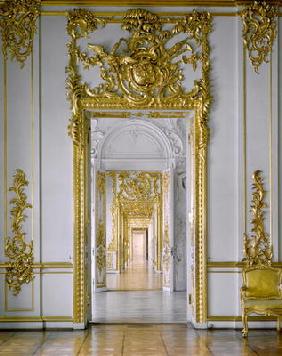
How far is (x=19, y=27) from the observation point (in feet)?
A: 26.3

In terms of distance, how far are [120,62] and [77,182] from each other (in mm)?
1543

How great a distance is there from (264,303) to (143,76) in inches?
119

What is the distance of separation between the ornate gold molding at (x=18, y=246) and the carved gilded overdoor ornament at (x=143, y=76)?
0.62 metres

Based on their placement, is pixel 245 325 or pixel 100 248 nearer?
pixel 245 325

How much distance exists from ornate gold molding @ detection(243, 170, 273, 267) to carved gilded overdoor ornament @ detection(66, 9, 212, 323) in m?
0.54

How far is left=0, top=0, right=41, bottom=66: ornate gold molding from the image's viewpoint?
7.98 m

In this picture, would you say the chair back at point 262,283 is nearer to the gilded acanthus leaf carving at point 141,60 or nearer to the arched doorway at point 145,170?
the gilded acanthus leaf carving at point 141,60

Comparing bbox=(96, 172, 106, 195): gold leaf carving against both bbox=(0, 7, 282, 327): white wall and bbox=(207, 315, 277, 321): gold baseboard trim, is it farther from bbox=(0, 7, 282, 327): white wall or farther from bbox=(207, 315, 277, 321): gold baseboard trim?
bbox=(207, 315, 277, 321): gold baseboard trim

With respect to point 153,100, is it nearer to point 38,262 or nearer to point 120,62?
point 120,62

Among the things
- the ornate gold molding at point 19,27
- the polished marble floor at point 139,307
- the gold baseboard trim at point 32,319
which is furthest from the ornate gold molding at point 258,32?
the gold baseboard trim at point 32,319

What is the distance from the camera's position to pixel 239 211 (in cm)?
805

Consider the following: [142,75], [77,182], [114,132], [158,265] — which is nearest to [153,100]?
[142,75]

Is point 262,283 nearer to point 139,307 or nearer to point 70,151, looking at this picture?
point 70,151

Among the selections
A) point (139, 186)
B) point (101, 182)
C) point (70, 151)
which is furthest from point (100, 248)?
point (70, 151)
